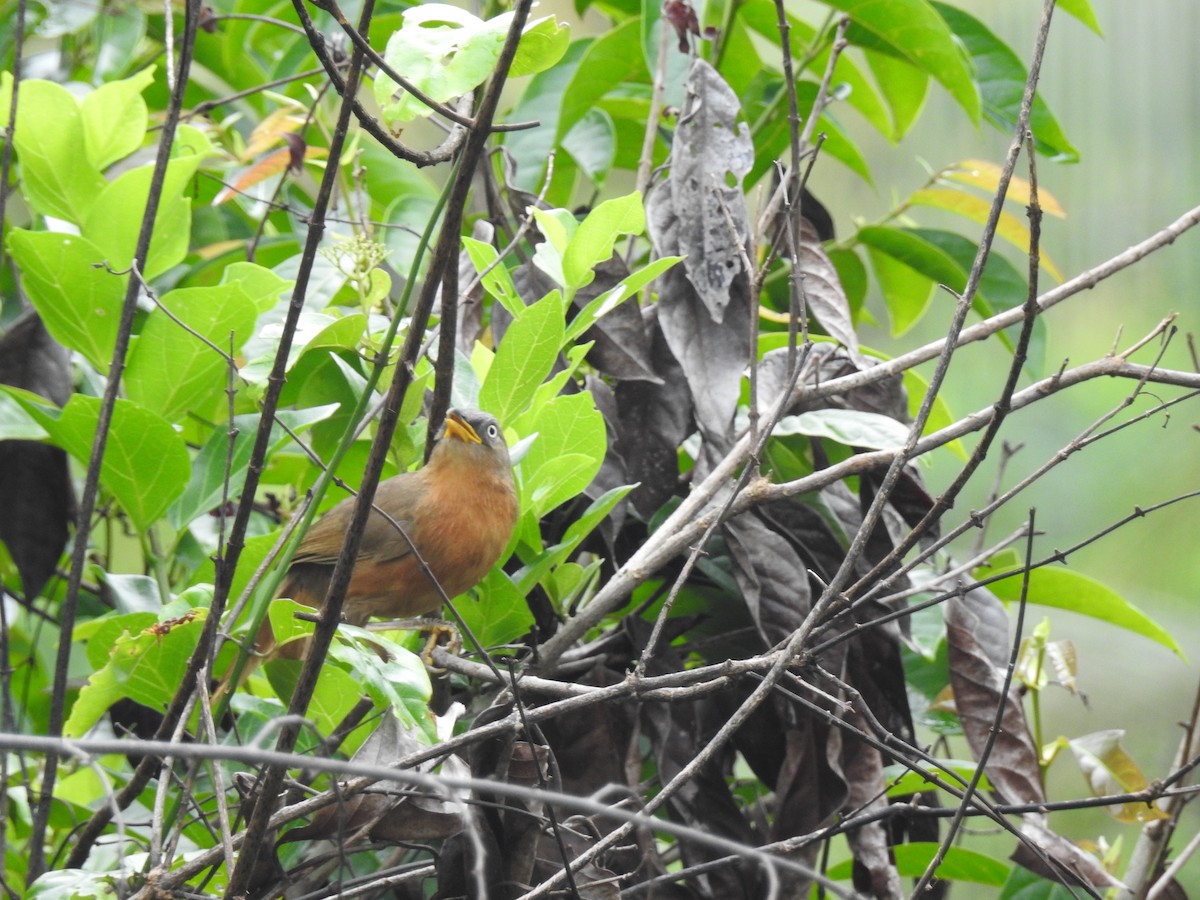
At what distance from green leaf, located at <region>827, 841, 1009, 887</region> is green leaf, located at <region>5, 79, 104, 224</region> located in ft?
5.68

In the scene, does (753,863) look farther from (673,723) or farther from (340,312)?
(340,312)

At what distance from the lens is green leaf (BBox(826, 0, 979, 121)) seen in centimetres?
215

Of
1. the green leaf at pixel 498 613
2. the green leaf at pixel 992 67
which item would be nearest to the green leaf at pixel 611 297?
the green leaf at pixel 498 613

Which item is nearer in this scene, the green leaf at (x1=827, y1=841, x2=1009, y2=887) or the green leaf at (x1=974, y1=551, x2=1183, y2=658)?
the green leaf at (x1=827, y1=841, x2=1009, y2=887)

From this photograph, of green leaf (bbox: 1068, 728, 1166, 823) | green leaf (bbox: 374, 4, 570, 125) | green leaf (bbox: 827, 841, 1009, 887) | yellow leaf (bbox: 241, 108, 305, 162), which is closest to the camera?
green leaf (bbox: 374, 4, 570, 125)

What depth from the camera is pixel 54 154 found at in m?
1.92

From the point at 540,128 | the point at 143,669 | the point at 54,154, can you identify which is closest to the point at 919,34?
the point at 540,128

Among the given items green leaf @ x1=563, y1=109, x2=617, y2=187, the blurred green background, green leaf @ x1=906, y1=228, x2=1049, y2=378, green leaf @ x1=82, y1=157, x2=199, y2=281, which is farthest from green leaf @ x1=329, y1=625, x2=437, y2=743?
the blurred green background

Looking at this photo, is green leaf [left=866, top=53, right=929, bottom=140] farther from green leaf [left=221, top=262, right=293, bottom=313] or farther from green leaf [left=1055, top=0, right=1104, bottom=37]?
green leaf [left=221, top=262, right=293, bottom=313]

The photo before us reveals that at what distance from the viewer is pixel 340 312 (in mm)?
1891

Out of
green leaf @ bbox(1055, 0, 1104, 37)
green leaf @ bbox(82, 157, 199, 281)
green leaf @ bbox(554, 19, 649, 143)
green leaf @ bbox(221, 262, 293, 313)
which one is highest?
green leaf @ bbox(1055, 0, 1104, 37)

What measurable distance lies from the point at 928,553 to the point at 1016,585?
86 centimetres

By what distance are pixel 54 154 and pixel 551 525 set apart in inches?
41.6

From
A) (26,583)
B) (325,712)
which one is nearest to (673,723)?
(325,712)
